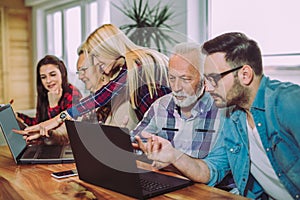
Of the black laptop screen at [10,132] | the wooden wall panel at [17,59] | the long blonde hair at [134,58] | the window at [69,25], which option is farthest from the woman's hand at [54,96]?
the wooden wall panel at [17,59]

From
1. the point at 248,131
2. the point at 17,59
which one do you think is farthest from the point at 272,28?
the point at 17,59

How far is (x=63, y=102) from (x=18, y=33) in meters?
2.40

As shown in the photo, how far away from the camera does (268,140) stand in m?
1.59

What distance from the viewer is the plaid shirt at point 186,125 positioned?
5.96 feet

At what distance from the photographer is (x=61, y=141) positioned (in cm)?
228

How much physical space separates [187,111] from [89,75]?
3.10 feet

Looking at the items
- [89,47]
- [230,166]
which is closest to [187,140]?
[230,166]

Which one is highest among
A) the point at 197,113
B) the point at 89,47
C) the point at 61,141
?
the point at 89,47

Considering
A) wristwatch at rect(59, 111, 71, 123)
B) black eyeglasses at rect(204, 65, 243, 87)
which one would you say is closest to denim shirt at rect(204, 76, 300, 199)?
black eyeglasses at rect(204, 65, 243, 87)

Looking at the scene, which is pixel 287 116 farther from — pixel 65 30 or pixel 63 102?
pixel 65 30

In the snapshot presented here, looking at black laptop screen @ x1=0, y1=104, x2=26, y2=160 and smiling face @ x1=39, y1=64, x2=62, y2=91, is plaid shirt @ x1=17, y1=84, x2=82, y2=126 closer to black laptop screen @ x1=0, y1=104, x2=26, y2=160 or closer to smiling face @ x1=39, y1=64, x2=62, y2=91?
smiling face @ x1=39, y1=64, x2=62, y2=91

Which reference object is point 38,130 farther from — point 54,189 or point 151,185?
point 151,185

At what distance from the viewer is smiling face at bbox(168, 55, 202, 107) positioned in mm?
1864

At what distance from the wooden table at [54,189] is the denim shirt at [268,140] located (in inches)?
10.2
